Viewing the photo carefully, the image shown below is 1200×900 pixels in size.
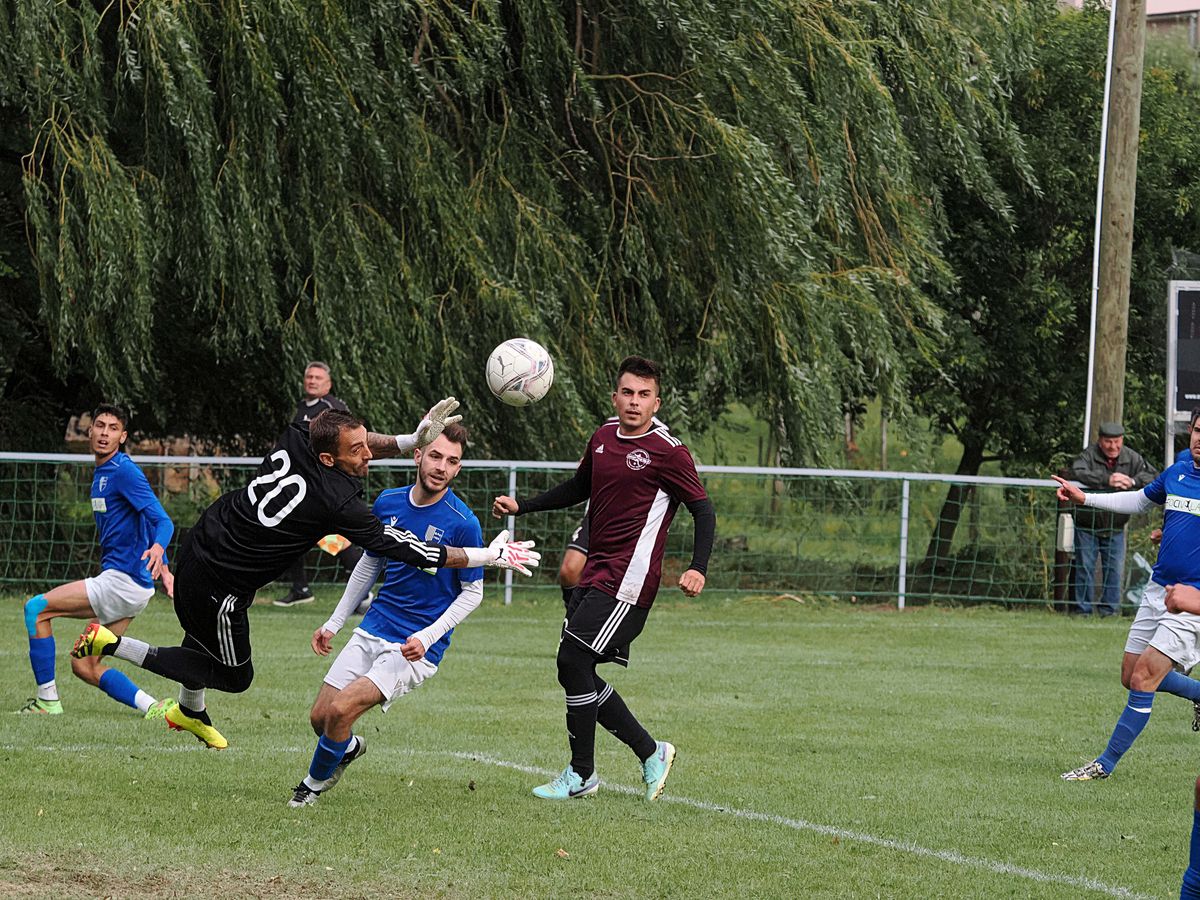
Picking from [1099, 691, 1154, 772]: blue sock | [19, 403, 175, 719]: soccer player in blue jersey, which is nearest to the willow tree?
[19, 403, 175, 719]: soccer player in blue jersey

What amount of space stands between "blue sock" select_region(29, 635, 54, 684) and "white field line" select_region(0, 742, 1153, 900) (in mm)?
1094

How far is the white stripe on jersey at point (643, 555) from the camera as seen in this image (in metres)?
7.18

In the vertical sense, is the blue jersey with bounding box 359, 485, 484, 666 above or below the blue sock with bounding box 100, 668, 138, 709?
above

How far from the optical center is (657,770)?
280 inches

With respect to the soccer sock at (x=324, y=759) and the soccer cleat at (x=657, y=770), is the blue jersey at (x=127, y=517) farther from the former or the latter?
the soccer cleat at (x=657, y=770)

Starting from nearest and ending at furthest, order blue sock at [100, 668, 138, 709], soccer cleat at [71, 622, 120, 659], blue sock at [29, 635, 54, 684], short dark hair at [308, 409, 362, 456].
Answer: short dark hair at [308, 409, 362, 456] < soccer cleat at [71, 622, 120, 659] < blue sock at [100, 668, 138, 709] < blue sock at [29, 635, 54, 684]

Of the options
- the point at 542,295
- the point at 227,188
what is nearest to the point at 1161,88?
the point at 542,295

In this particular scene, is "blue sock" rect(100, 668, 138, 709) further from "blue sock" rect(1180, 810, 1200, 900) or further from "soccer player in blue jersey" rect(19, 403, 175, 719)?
"blue sock" rect(1180, 810, 1200, 900)

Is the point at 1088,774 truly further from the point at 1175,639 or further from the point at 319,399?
the point at 319,399

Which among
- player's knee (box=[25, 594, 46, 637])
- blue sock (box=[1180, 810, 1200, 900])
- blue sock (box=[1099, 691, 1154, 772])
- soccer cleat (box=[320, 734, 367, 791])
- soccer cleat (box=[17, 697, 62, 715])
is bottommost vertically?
soccer cleat (box=[17, 697, 62, 715])

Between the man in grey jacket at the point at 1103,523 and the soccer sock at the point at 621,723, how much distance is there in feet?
32.0

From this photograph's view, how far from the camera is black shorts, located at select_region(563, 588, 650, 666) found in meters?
7.12

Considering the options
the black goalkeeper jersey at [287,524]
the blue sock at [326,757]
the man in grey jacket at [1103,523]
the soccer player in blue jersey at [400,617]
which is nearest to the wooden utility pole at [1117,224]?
the man in grey jacket at [1103,523]

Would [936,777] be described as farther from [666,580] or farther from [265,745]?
[666,580]
